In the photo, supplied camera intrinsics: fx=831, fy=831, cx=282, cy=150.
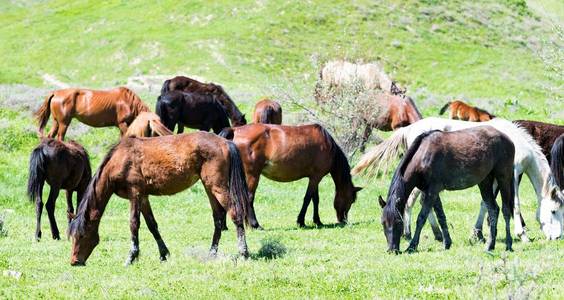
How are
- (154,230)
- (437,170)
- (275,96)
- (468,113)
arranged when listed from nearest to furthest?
(154,230), (437,170), (468,113), (275,96)

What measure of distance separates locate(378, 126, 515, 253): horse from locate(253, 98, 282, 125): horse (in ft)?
34.1

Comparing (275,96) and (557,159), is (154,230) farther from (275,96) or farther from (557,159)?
(275,96)

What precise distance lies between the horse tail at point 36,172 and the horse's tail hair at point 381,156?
524cm

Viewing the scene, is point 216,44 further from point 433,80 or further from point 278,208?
point 278,208

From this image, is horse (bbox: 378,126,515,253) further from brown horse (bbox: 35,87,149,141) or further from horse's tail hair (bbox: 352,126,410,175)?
brown horse (bbox: 35,87,149,141)

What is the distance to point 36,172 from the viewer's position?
14.0 metres

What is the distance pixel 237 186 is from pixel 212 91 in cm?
1268

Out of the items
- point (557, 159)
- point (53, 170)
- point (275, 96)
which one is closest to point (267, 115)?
point (275, 96)

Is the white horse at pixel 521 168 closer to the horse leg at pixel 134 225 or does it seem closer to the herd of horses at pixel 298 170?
the herd of horses at pixel 298 170

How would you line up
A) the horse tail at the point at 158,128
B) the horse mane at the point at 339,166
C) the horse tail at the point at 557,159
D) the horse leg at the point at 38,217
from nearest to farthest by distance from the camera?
the horse leg at the point at 38,217
the horse tail at the point at 557,159
the horse mane at the point at 339,166
the horse tail at the point at 158,128

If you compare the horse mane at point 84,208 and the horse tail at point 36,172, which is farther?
the horse tail at point 36,172

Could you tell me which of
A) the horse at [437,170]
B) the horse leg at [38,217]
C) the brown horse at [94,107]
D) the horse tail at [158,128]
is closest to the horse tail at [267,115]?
the brown horse at [94,107]

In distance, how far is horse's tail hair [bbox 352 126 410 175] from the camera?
13.2m

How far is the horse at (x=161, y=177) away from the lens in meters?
10.9
